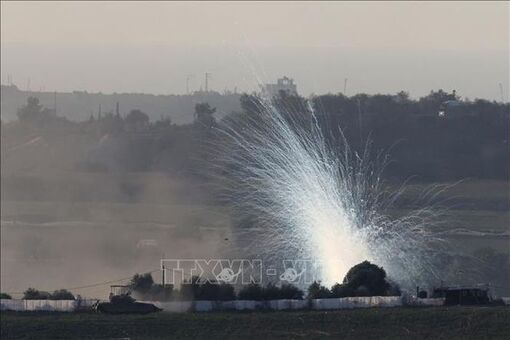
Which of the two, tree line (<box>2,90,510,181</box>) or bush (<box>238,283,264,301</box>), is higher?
tree line (<box>2,90,510,181</box>)

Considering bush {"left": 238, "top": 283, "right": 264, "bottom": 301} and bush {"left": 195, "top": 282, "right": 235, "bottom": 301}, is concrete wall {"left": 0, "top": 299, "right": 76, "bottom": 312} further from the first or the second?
bush {"left": 238, "top": 283, "right": 264, "bottom": 301}

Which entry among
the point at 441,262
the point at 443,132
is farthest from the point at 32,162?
the point at 441,262

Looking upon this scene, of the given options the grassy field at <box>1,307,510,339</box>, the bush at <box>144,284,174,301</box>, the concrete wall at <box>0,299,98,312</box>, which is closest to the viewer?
the grassy field at <box>1,307,510,339</box>

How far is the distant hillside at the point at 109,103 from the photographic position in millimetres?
164625

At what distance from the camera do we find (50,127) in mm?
160250

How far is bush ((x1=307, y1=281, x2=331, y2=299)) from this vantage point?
8500cm

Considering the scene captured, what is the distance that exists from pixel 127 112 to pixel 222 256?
208 ft

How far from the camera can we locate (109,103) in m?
183

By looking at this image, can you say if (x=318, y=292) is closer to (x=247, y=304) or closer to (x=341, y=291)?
(x=341, y=291)

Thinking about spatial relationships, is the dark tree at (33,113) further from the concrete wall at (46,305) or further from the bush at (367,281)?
the bush at (367,281)

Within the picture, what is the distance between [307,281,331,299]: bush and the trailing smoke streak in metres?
5.10

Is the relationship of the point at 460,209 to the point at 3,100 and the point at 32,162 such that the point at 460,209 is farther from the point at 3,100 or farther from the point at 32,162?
the point at 3,100

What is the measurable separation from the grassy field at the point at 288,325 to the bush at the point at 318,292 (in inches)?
160

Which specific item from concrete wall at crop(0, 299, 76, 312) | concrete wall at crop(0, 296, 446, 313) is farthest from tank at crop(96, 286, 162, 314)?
concrete wall at crop(0, 299, 76, 312)
